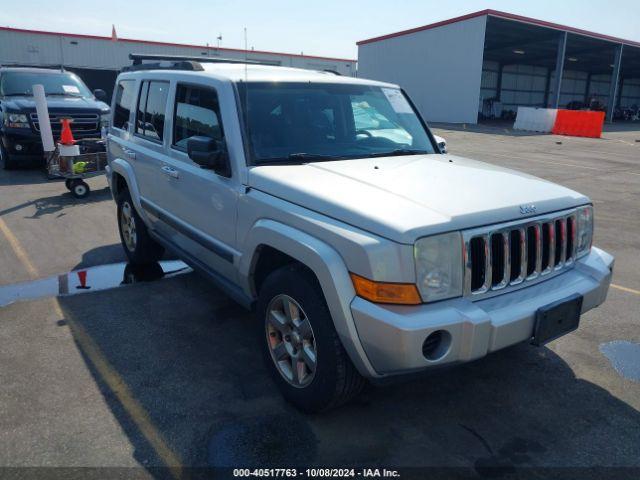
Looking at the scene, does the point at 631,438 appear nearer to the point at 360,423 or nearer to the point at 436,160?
the point at 360,423

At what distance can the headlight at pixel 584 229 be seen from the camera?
10.6 feet

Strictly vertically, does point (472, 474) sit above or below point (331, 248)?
below

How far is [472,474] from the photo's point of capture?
2539 mm

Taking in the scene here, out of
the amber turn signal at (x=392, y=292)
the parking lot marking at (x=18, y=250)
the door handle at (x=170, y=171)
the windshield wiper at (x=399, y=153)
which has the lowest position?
the parking lot marking at (x=18, y=250)

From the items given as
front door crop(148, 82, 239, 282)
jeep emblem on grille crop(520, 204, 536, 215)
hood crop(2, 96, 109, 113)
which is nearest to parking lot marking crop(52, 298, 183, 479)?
front door crop(148, 82, 239, 282)

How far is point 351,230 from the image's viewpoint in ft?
8.34

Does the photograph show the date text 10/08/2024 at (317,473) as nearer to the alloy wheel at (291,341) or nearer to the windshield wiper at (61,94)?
the alloy wheel at (291,341)

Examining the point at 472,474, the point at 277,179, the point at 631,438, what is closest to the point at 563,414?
the point at 631,438

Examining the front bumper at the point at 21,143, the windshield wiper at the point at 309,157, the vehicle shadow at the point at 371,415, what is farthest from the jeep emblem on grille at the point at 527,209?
the front bumper at the point at 21,143

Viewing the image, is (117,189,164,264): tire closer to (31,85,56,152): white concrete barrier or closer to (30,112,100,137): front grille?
(31,85,56,152): white concrete barrier

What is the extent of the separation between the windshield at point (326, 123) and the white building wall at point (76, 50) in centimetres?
3068

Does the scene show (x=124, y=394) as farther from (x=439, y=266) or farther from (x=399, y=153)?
(x=399, y=153)

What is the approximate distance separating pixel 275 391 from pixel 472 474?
4.16 feet

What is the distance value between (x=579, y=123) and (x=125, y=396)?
28.2 m
